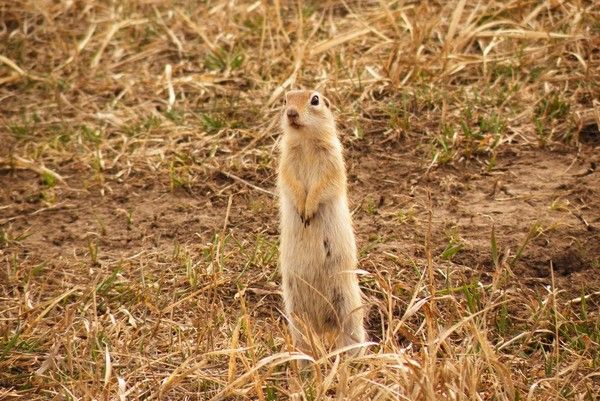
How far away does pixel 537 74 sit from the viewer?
6.77 m

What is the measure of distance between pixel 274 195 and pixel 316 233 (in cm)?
128

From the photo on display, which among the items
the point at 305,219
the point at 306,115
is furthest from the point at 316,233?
the point at 306,115

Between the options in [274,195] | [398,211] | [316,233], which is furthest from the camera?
[274,195]

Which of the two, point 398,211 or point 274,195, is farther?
point 274,195

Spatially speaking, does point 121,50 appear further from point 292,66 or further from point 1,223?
point 1,223

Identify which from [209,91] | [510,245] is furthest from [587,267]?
[209,91]

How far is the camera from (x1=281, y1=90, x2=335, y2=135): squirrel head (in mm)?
4875

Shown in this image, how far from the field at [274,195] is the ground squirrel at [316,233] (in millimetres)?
182

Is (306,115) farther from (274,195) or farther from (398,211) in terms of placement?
(274,195)

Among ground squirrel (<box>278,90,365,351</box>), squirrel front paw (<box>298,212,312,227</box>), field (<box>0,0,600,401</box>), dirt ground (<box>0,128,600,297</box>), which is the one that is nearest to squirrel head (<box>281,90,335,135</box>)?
ground squirrel (<box>278,90,365,351</box>)

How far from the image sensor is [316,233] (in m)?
4.85

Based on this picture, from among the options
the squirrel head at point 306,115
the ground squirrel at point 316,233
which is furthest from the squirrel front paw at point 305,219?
the squirrel head at point 306,115

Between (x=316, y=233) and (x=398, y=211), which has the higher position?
(x=316, y=233)

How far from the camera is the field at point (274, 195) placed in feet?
14.7
